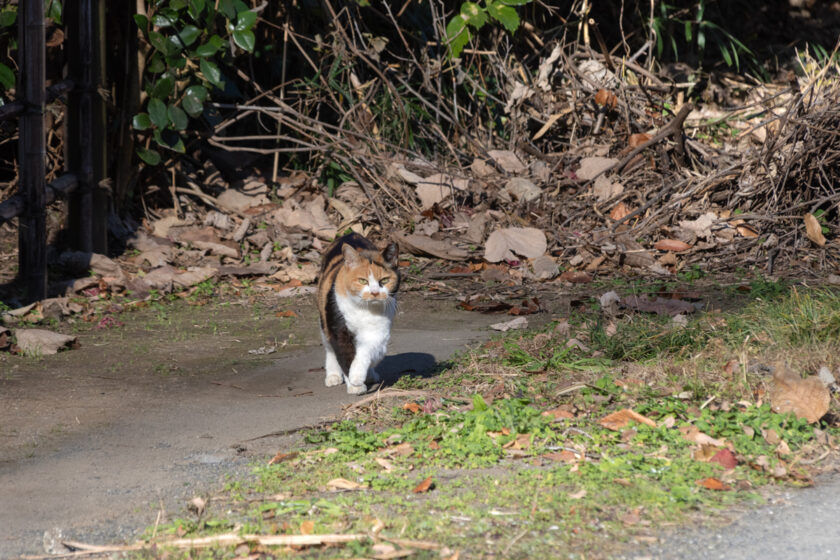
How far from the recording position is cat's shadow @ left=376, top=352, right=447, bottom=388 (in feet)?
15.5

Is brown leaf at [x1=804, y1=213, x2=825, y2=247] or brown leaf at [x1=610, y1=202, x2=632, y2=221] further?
brown leaf at [x1=610, y1=202, x2=632, y2=221]

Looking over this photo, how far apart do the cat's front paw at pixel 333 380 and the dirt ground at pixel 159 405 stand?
0.07 metres

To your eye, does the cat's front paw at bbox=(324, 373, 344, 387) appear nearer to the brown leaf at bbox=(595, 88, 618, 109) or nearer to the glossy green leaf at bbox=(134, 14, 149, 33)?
the glossy green leaf at bbox=(134, 14, 149, 33)

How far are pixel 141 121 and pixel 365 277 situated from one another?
3.76 m

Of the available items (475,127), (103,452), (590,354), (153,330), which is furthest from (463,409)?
(475,127)

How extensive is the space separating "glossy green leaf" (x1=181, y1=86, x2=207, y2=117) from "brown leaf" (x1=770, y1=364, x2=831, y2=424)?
5.23 meters

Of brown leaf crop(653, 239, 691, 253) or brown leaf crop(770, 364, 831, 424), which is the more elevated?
brown leaf crop(770, 364, 831, 424)

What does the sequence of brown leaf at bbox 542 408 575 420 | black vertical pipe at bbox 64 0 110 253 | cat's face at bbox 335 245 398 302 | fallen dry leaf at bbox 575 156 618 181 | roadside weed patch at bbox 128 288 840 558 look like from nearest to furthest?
roadside weed patch at bbox 128 288 840 558 → brown leaf at bbox 542 408 575 420 → cat's face at bbox 335 245 398 302 → black vertical pipe at bbox 64 0 110 253 → fallen dry leaf at bbox 575 156 618 181

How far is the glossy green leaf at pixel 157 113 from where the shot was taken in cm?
724

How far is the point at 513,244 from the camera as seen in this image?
728 cm

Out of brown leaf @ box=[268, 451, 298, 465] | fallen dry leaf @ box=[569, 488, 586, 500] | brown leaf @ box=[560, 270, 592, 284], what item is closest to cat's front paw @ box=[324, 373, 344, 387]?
brown leaf @ box=[268, 451, 298, 465]

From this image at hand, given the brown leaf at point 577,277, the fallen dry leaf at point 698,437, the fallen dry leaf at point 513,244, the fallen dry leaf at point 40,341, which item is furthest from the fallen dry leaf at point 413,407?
the fallen dry leaf at point 513,244

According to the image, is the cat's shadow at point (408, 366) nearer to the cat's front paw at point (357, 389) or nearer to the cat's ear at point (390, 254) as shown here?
the cat's front paw at point (357, 389)

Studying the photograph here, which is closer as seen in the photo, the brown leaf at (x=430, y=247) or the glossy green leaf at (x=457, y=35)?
the brown leaf at (x=430, y=247)
